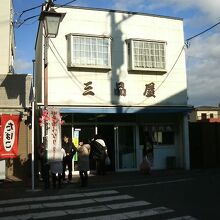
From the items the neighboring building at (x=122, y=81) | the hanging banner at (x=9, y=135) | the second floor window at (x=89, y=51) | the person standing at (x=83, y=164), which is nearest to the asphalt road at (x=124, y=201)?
the person standing at (x=83, y=164)

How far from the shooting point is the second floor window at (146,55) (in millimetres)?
20438

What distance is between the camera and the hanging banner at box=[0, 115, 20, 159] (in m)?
16.0

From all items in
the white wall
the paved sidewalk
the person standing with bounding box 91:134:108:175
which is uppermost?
the white wall

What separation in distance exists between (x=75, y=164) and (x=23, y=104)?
3.69m

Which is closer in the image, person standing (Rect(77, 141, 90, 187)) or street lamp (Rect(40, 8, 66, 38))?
street lamp (Rect(40, 8, 66, 38))

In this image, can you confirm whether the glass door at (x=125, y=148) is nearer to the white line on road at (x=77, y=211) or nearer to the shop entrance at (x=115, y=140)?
the shop entrance at (x=115, y=140)

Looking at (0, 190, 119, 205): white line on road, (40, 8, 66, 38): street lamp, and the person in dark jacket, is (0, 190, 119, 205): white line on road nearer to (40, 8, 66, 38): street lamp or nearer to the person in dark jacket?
the person in dark jacket

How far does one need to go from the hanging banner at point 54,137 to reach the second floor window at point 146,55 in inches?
229

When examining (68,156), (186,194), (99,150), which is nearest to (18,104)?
(68,156)

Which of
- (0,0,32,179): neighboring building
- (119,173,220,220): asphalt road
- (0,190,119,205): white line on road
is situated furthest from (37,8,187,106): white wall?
(0,190,119,205): white line on road

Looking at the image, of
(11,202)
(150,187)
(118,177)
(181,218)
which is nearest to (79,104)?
(118,177)

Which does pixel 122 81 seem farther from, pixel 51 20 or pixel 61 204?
pixel 61 204

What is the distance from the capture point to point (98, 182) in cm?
1686

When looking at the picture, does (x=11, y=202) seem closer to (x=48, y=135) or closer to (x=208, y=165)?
(x=48, y=135)
